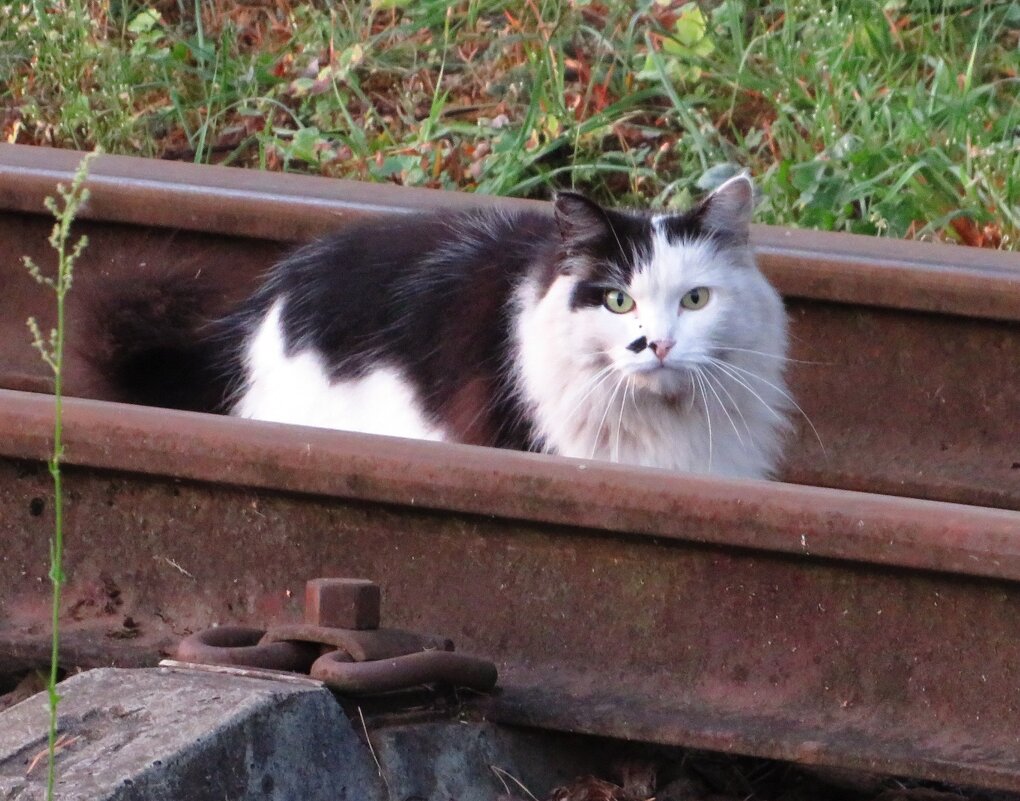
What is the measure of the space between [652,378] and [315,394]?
0.89 meters

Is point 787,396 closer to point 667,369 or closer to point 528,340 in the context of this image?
point 667,369

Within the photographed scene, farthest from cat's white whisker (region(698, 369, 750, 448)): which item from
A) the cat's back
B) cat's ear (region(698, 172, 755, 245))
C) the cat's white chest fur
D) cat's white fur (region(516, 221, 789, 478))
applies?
the cat's white chest fur

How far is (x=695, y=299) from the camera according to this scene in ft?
12.0

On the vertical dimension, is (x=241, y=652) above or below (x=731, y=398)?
below

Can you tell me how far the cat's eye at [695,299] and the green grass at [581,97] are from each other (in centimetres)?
152

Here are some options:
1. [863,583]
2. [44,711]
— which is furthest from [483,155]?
[44,711]

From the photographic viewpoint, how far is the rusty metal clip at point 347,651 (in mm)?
2396

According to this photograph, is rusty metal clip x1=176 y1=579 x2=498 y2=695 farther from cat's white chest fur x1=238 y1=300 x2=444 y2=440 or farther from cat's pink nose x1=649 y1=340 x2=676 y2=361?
cat's white chest fur x1=238 y1=300 x2=444 y2=440

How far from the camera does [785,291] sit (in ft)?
13.8

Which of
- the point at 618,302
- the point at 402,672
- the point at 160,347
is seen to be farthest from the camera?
the point at 160,347

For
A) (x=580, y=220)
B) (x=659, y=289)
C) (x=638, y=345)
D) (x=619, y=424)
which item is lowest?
(x=619, y=424)

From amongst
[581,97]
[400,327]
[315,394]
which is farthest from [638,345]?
[581,97]

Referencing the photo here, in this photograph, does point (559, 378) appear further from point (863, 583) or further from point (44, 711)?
point (44, 711)

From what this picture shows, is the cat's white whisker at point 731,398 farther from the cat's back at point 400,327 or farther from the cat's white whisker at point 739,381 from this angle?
the cat's back at point 400,327
